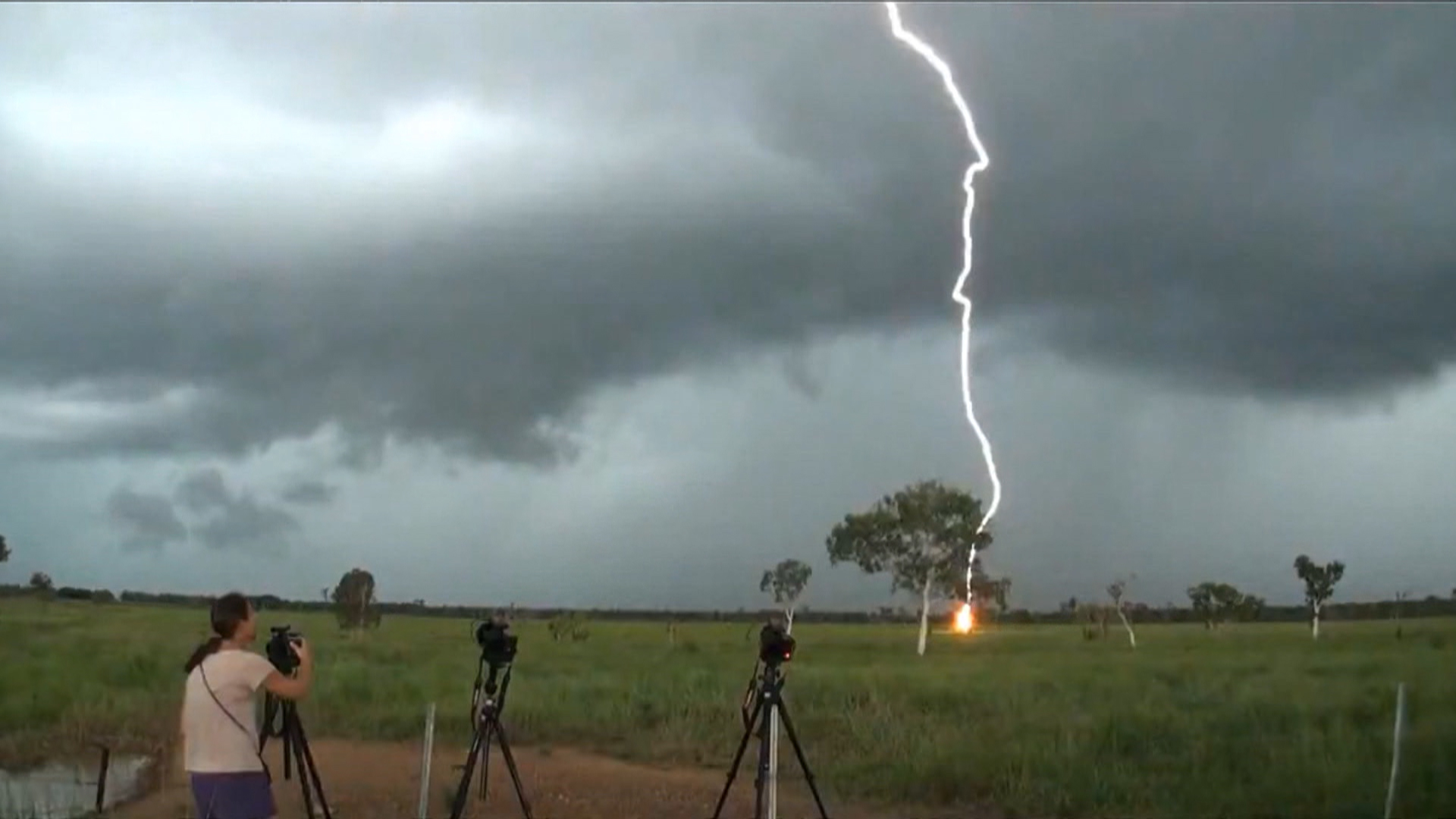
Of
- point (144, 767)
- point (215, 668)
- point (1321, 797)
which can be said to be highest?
point (215, 668)

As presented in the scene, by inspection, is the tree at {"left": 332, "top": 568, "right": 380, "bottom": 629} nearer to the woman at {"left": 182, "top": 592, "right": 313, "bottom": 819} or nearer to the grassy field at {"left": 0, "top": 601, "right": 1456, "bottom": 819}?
the grassy field at {"left": 0, "top": 601, "right": 1456, "bottom": 819}

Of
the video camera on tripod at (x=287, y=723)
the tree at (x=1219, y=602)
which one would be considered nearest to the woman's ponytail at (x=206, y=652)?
the video camera on tripod at (x=287, y=723)

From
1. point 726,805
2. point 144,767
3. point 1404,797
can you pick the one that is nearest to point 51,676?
point 144,767

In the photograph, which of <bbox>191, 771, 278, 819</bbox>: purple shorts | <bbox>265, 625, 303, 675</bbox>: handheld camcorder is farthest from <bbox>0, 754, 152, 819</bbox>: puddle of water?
<bbox>191, 771, 278, 819</bbox>: purple shorts

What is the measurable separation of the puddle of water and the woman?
5.44m

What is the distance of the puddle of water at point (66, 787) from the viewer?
11.6 meters

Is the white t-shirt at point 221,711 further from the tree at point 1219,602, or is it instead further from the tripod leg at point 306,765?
the tree at point 1219,602

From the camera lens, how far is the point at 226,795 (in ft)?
20.8

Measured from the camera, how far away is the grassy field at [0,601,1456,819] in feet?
38.2

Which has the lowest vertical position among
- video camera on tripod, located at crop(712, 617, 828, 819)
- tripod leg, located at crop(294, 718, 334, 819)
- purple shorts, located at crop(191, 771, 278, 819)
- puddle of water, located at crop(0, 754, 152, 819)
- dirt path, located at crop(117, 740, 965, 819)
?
puddle of water, located at crop(0, 754, 152, 819)

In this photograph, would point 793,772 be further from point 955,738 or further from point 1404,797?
point 1404,797

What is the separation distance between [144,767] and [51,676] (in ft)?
26.3

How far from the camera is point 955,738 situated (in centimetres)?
1445

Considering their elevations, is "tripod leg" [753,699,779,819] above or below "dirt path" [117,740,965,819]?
above
